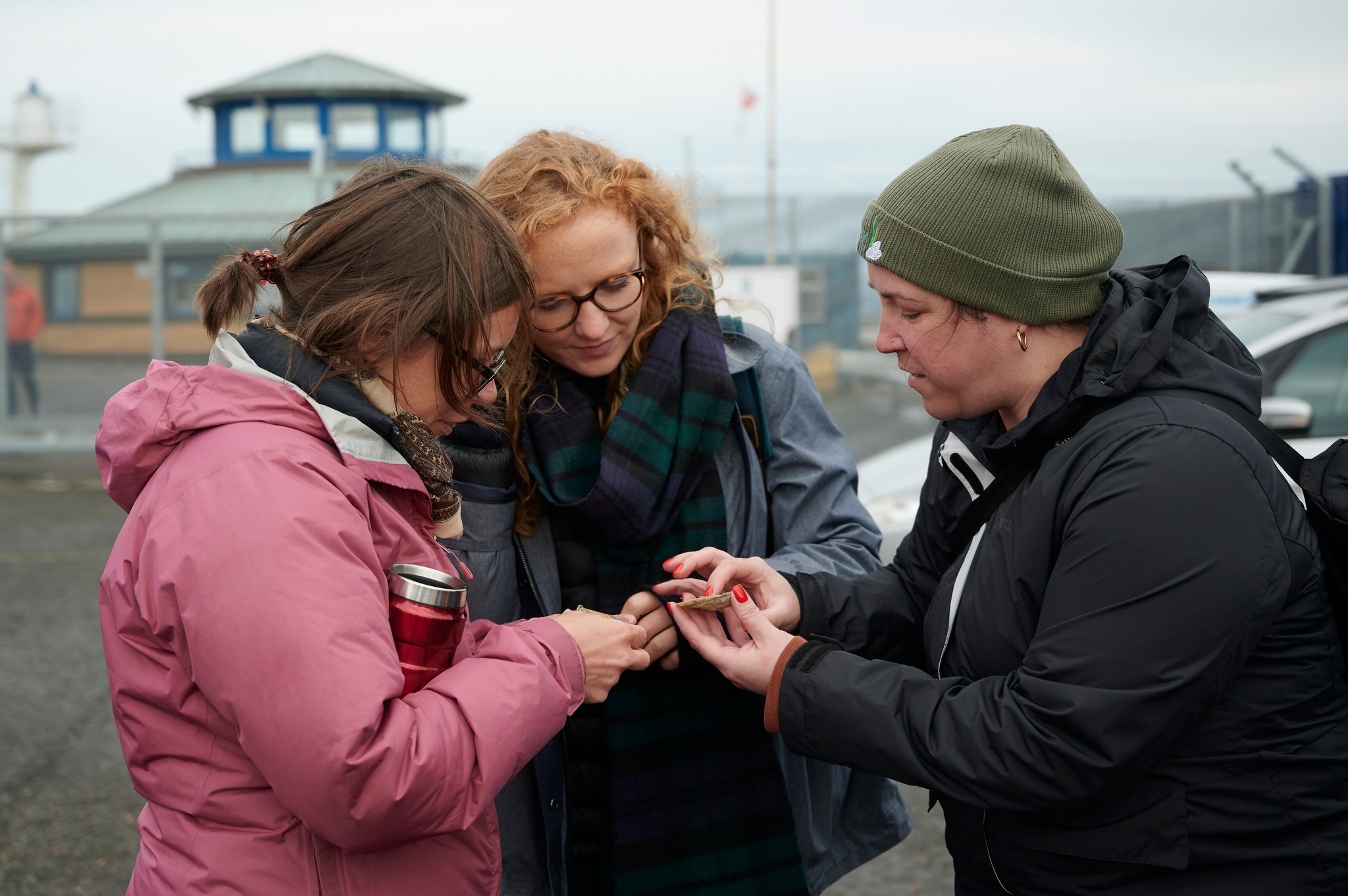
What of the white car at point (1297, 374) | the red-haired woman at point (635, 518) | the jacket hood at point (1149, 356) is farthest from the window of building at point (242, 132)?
the jacket hood at point (1149, 356)

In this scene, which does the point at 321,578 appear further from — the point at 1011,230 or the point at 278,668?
the point at 1011,230

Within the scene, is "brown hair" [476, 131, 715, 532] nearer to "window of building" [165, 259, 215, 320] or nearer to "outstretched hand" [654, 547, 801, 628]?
"outstretched hand" [654, 547, 801, 628]

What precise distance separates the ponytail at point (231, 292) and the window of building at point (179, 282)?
10.3 m

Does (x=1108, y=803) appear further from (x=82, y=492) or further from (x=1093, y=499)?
(x=82, y=492)

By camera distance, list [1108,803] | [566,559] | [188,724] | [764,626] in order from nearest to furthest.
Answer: [188,724], [1108,803], [764,626], [566,559]

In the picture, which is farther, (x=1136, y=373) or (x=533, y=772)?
(x=533, y=772)

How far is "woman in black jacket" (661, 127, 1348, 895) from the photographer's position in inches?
59.8

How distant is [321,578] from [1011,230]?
117 centimetres

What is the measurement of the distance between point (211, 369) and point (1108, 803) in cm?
143

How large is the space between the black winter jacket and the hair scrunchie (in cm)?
111

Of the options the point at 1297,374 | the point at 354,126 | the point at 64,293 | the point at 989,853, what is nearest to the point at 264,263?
the point at 989,853

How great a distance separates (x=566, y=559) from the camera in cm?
232

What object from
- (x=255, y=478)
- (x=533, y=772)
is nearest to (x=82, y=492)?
(x=533, y=772)

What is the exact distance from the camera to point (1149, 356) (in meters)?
1.65
